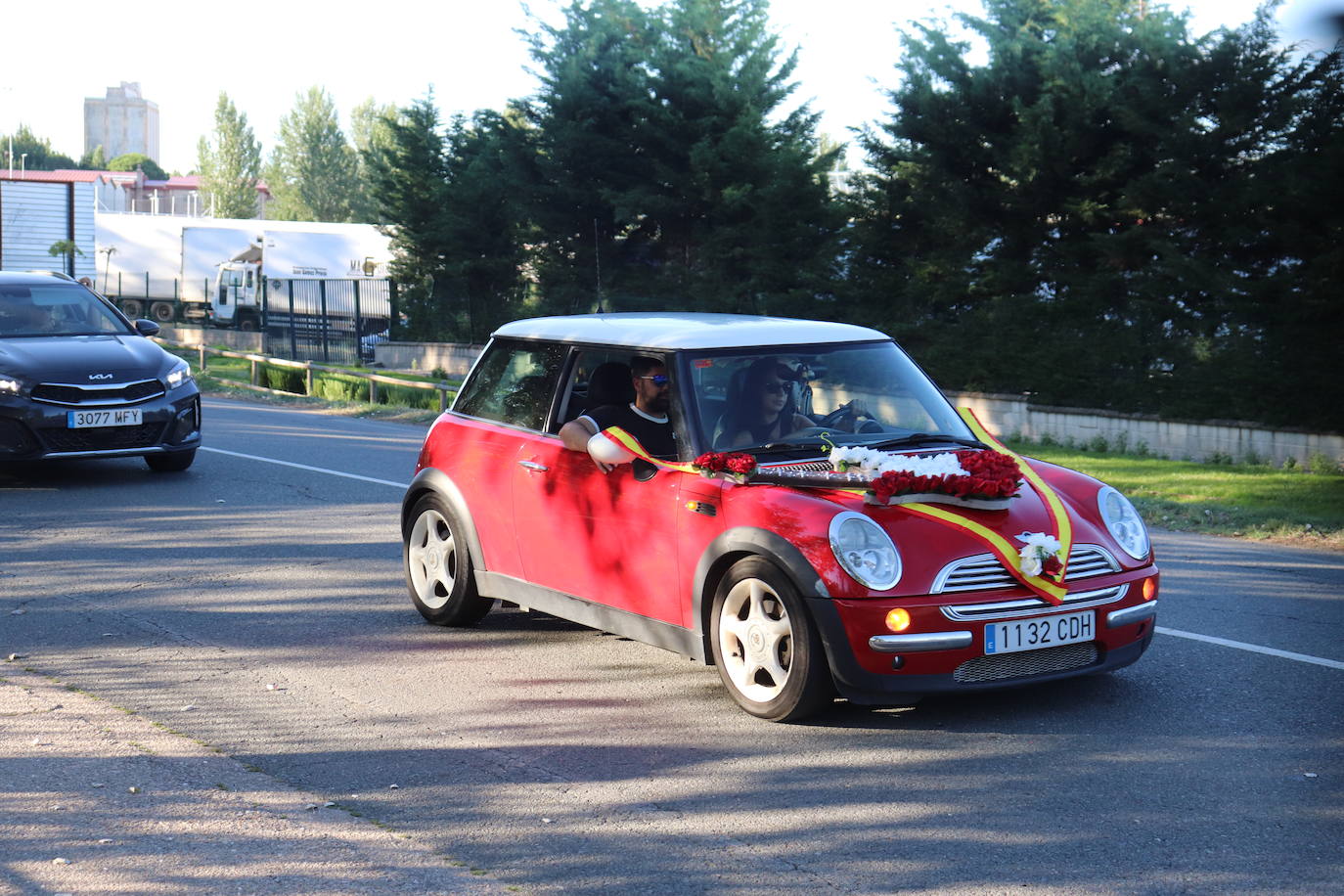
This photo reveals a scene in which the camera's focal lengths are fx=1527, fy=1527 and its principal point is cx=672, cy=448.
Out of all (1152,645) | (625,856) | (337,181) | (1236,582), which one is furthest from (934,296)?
(337,181)

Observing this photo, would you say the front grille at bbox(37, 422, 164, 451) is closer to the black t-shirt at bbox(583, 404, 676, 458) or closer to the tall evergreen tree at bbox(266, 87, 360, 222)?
the black t-shirt at bbox(583, 404, 676, 458)

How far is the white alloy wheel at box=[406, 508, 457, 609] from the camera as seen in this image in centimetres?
778

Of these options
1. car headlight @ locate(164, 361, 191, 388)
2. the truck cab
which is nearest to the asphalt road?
car headlight @ locate(164, 361, 191, 388)

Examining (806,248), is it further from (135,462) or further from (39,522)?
(39,522)

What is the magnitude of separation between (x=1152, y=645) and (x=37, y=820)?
4.92 m

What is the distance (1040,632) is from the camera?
5.74 meters

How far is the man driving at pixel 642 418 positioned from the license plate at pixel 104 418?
23.4ft

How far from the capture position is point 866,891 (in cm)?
420

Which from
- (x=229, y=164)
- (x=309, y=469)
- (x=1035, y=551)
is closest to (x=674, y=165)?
(x=309, y=469)

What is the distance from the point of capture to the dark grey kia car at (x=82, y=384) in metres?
12.5

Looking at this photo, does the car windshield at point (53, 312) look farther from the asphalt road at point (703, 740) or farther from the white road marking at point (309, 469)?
the asphalt road at point (703, 740)

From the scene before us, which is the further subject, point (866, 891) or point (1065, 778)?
point (1065, 778)

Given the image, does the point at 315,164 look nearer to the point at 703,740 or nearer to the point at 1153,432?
the point at 1153,432

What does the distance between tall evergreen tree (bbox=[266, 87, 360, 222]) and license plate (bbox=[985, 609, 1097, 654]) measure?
9980 centimetres
